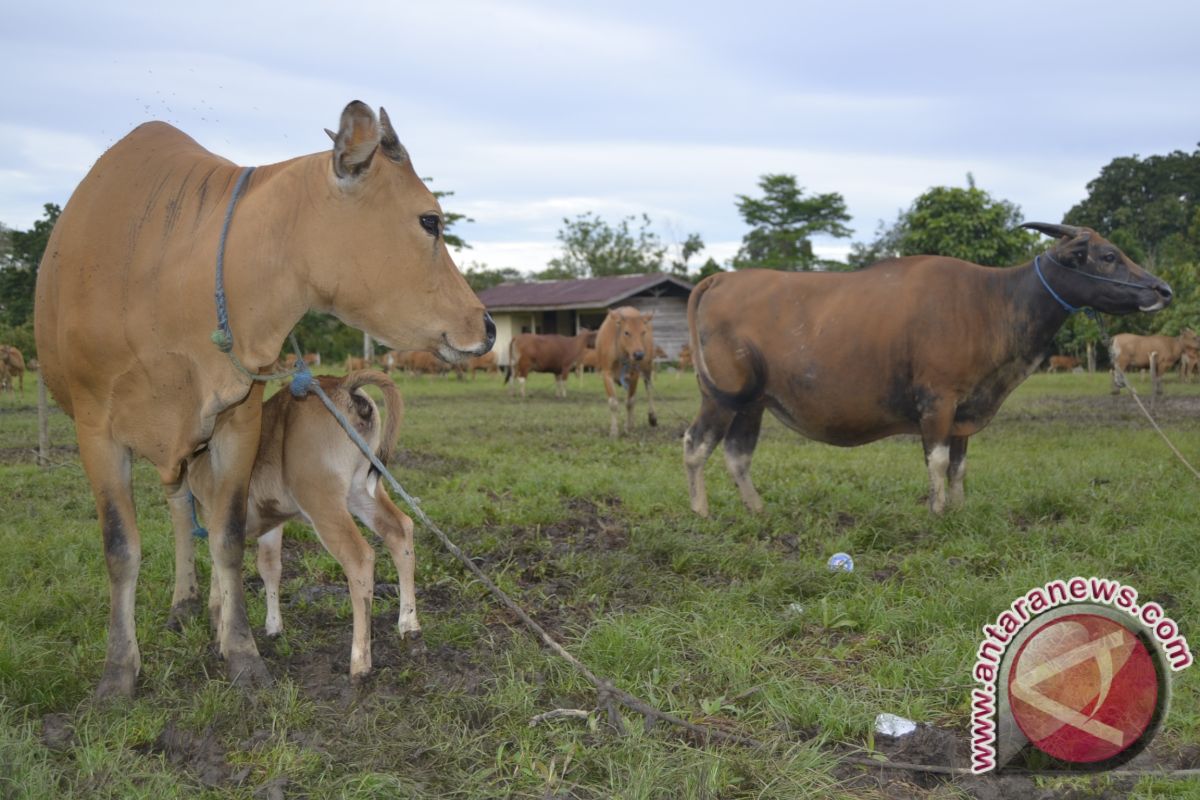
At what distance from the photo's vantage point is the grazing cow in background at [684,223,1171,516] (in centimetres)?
703

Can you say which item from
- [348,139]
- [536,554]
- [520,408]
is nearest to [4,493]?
[536,554]

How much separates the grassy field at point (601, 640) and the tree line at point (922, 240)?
2954 millimetres

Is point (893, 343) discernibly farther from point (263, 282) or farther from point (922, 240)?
point (922, 240)

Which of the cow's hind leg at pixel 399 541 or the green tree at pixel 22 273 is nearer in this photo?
the cow's hind leg at pixel 399 541

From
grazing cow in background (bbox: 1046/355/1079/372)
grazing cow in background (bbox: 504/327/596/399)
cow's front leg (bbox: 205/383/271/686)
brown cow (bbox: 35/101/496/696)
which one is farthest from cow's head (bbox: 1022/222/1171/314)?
grazing cow in background (bbox: 1046/355/1079/372)

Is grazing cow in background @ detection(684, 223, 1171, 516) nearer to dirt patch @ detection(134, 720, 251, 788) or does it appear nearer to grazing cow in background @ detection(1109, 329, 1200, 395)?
dirt patch @ detection(134, 720, 251, 788)

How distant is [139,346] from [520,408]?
15.0m

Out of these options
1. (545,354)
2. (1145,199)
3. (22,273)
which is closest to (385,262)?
(22,273)

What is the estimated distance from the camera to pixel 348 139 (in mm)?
3471

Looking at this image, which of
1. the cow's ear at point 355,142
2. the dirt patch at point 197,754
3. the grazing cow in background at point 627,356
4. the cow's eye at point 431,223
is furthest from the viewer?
the grazing cow in background at point 627,356

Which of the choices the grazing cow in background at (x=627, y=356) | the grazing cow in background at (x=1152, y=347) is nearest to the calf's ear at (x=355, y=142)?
A: the grazing cow in background at (x=627, y=356)

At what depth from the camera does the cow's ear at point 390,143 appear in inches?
137

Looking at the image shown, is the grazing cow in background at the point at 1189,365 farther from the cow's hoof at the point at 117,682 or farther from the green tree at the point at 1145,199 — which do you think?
the cow's hoof at the point at 117,682

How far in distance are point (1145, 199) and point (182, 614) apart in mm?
51875
